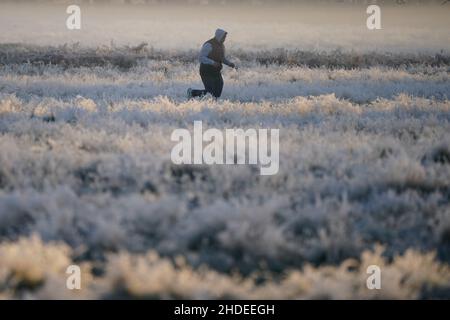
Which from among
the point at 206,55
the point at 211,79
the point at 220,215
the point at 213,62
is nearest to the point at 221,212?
the point at 220,215

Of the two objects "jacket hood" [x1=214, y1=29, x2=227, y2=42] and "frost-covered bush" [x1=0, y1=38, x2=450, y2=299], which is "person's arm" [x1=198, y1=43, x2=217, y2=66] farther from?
"frost-covered bush" [x1=0, y1=38, x2=450, y2=299]

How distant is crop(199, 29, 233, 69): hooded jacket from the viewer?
1376 centimetres

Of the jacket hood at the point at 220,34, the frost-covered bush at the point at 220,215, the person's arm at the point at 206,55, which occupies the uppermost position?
the jacket hood at the point at 220,34

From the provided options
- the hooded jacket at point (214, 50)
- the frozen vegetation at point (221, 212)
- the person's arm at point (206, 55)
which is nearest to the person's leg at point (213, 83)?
the hooded jacket at point (214, 50)

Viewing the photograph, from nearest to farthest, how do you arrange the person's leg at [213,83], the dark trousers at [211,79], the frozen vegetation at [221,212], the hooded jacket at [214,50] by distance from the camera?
1. the frozen vegetation at [221,212]
2. the hooded jacket at [214,50]
3. the dark trousers at [211,79]
4. the person's leg at [213,83]

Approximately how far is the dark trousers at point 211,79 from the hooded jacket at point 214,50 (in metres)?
0.27

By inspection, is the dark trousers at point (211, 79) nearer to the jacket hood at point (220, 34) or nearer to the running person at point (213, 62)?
the running person at point (213, 62)

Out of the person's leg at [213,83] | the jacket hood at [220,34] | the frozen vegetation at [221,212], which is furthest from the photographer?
the person's leg at [213,83]

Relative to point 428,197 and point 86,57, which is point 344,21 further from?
point 428,197

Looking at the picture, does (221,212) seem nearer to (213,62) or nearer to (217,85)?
(213,62)

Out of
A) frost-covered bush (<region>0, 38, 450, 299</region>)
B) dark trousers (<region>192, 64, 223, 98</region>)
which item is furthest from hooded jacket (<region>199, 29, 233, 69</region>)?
frost-covered bush (<region>0, 38, 450, 299</region>)

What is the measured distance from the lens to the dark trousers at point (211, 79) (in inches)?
559

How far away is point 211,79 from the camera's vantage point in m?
14.5

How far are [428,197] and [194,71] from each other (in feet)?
60.5
